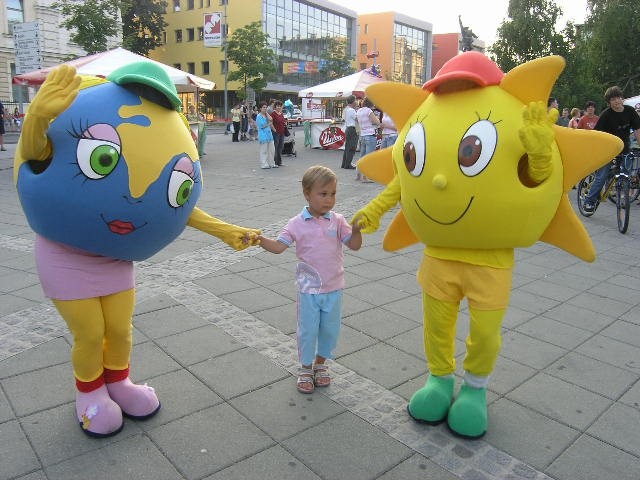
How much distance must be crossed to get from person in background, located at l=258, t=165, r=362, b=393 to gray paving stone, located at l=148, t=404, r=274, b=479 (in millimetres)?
639

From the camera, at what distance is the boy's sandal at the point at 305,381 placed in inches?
132

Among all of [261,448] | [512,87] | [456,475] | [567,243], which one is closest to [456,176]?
[512,87]

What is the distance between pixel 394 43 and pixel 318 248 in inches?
2914

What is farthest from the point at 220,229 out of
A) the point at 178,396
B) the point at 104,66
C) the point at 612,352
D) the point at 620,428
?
the point at 104,66

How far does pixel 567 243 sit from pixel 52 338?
11.7ft

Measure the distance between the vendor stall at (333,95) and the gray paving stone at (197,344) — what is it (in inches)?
548

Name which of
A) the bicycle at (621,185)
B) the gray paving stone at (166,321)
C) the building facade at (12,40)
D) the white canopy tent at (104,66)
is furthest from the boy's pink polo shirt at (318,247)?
the building facade at (12,40)

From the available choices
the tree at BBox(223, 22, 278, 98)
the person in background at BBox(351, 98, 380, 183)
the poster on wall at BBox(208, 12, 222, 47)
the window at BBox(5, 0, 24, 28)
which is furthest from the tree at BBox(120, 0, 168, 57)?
the person in background at BBox(351, 98, 380, 183)

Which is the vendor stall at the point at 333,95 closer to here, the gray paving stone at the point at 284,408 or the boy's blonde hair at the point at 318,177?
the boy's blonde hair at the point at 318,177

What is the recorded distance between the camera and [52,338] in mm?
3996

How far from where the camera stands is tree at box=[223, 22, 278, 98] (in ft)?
127

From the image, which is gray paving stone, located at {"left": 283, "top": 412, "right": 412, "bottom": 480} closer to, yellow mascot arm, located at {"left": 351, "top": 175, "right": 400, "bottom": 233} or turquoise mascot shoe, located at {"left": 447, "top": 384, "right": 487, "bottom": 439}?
turquoise mascot shoe, located at {"left": 447, "top": 384, "right": 487, "bottom": 439}

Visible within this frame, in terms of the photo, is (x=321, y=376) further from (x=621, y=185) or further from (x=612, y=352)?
(x=621, y=185)

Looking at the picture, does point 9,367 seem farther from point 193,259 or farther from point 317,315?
point 193,259
